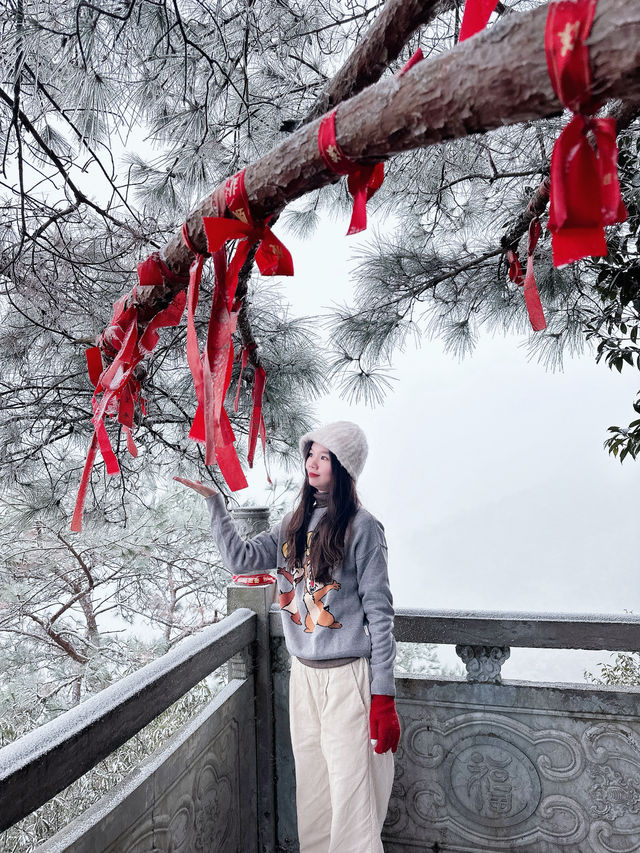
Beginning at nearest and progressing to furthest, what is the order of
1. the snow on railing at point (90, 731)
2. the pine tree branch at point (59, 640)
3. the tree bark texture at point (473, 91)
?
the tree bark texture at point (473, 91) → the snow on railing at point (90, 731) → the pine tree branch at point (59, 640)

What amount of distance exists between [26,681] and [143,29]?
3.71 meters

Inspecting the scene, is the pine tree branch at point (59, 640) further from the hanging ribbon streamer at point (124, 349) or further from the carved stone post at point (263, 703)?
the hanging ribbon streamer at point (124, 349)

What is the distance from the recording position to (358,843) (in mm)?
1162

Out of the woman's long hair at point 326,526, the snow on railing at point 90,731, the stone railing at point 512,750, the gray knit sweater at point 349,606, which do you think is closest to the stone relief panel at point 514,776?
the stone railing at point 512,750

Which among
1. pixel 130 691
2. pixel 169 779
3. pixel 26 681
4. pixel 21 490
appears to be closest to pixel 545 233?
pixel 130 691

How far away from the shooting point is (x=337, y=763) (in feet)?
3.89

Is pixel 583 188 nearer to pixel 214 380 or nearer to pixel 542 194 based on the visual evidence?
pixel 214 380

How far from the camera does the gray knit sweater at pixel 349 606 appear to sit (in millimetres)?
1188

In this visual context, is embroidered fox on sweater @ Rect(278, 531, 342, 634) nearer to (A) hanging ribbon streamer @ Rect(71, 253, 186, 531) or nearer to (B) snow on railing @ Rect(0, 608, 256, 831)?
(B) snow on railing @ Rect(0, 608, 256, 831)

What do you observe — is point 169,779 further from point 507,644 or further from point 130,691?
point 507,644

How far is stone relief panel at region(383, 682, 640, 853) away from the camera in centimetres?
141

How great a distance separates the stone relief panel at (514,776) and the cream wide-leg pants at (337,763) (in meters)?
0.32

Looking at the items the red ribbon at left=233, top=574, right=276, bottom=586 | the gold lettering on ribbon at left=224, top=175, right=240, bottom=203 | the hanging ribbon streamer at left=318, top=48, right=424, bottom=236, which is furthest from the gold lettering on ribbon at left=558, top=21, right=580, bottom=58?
the red ribbon at left=233, top=574, right=276, bottom=586

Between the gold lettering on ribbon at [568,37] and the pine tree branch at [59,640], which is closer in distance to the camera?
the gold lettering on ribbon at [568,37]
